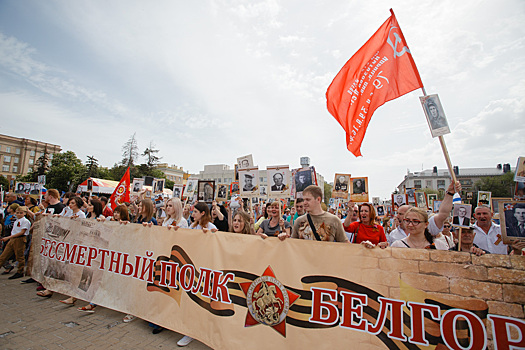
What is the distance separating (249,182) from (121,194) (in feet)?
25.0

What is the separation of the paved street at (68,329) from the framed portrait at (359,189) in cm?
829

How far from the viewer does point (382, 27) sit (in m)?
4.02

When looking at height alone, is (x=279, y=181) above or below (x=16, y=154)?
below

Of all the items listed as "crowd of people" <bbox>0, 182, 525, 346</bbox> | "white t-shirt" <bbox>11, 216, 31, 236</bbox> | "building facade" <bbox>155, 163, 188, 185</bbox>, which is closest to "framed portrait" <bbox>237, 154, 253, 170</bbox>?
"crowd of people" <bbox>0, 182, 525, 346</bbox>

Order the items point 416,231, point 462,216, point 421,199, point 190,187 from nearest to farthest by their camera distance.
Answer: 1. point 416,231
2. point 462,216
3. point 421,199
4. point 190,187

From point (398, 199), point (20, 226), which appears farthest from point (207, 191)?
point (398, 199)

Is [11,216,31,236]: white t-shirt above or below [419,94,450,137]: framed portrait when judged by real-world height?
below

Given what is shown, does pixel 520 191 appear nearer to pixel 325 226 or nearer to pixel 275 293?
pixel 325 226

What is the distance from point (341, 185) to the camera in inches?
428

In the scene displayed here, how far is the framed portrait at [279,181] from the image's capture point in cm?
732

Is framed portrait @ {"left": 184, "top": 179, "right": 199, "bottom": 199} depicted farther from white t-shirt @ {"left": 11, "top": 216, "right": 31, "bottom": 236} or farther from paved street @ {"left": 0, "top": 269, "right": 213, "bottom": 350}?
paved street @ {"left": 0, "top": 269, "right": 213, "bottom": 350}

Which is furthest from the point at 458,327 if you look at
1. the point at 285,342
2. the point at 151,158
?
the point at 151,158

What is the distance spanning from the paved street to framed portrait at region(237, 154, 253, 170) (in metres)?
4.71

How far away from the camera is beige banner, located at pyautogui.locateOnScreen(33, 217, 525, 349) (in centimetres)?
222
